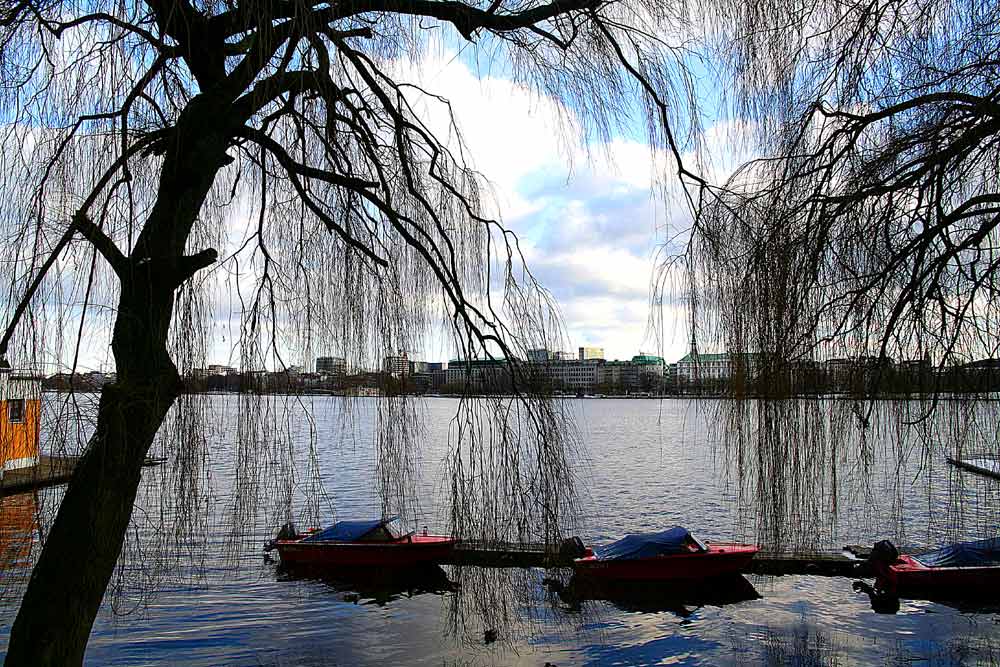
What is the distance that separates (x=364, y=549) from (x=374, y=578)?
62cm

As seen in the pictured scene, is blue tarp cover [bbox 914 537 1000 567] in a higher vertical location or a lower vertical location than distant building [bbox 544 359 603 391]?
lower

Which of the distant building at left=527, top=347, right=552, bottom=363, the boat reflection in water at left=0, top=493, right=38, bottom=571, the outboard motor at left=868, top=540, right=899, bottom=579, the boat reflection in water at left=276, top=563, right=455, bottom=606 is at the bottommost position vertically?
the boat reflection in water at left=276, top=563, right=455, bottom=606

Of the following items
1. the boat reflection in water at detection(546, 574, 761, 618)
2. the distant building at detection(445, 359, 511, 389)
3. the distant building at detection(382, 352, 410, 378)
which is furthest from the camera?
the boat reflection in water at detection(546, 574, 761, 618)

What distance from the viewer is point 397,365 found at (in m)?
3.91

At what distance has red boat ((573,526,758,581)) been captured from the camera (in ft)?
48.7

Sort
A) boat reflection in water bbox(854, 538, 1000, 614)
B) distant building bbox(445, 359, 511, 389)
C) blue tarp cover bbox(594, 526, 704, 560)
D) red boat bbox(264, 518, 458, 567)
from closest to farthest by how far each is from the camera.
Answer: distant building bbox(445, 359, 511, 389)
boat reflection in water bbox(854, 538, 1000, 614)
blue tarp cover bbox(594, 526, 704, 560)
red boat bbox(264, 518, 458, 567)

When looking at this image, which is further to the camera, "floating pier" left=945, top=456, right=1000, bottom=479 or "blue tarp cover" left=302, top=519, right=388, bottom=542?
"blue tarp cover" left=302, top=519, right=388, bottom=542

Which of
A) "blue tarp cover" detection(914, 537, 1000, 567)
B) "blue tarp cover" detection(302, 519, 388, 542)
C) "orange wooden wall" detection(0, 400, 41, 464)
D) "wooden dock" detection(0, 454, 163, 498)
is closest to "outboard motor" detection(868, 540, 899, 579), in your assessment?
"blue tarp cover" detection(914, 537, 1000, 567)

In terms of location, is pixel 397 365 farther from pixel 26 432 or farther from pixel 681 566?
pixel 681 566

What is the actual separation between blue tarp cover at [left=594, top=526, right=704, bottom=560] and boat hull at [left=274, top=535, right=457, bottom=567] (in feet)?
11.0

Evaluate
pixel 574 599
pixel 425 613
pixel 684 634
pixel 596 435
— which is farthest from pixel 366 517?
pixel 596 435

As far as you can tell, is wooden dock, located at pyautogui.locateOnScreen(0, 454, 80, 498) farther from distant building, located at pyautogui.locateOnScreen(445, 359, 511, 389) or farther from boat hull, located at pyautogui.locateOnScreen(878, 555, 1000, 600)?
boat hull, located at pyautogui.locateOnScreen(878, 555, 1000, 600)

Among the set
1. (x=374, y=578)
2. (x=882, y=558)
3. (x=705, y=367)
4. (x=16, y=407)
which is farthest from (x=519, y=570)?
(x=374, y=578)

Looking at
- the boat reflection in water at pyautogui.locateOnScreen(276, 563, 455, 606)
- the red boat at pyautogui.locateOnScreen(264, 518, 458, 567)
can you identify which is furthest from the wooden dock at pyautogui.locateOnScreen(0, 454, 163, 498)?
the red boat at pyautogui.locateOnScreen(264, 518, 458, 567)
